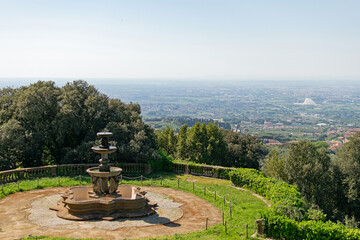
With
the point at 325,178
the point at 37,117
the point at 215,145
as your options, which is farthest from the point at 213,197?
the point at 215,145

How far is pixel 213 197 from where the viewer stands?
1970 cm

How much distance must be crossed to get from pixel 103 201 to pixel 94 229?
213 centimetres

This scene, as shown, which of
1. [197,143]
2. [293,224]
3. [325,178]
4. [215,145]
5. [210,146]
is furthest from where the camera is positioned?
[215,145]

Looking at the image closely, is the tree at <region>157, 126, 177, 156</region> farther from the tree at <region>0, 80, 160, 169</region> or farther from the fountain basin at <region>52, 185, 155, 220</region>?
the fountain basin at <region>52, 185, 155, 220</region>

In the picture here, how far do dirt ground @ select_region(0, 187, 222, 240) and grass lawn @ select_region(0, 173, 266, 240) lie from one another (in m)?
0.63

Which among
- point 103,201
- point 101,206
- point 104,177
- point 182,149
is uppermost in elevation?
point 104,177

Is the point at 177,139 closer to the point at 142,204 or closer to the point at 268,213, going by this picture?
the point at 142,204

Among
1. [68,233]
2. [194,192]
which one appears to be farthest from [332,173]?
[68,233]

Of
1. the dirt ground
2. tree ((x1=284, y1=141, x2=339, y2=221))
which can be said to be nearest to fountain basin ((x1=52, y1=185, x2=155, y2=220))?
the dirt ground

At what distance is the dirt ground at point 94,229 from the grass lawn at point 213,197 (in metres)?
0.63

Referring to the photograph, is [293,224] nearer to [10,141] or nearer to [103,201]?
[103,201]

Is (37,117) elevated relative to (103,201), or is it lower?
elevated

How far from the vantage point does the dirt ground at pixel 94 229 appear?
527 inches

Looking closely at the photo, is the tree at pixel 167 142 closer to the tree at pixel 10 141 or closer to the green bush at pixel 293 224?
the tree at pixel 10 141
